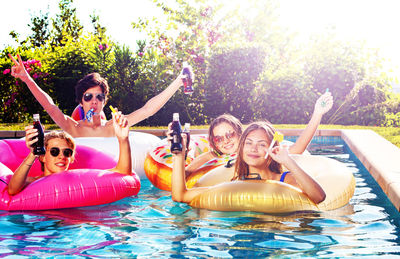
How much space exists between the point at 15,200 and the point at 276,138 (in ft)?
7.87

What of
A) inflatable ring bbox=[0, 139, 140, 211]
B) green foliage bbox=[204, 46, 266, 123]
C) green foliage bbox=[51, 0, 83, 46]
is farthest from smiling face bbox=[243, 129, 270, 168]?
green foliage bbox=[51, 0, 83, 46]

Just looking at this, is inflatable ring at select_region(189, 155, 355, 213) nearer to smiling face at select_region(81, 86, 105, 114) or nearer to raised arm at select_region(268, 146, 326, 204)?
raised arm at select_region(268, 146, 326, 204)

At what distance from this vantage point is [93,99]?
6.75m

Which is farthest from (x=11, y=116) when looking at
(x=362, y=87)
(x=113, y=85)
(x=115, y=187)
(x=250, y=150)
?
(x=250, y=150)

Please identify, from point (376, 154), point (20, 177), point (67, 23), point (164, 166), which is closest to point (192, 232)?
point (20, 177)

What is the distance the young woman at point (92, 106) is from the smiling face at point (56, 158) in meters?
1.16

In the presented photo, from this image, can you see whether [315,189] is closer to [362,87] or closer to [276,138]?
[276,138]

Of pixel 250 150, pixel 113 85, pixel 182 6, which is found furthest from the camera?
pixel 182 6

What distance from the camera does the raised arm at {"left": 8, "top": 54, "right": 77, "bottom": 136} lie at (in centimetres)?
600

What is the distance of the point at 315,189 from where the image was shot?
4.48 m

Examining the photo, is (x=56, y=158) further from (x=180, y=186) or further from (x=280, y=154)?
(x=280, y=154)

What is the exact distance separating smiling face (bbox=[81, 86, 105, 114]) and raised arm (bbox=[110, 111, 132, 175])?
4.52 ft

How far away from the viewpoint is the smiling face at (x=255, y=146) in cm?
465

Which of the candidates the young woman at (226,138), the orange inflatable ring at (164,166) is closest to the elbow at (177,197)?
the orange inflatable ring at (164,166)
